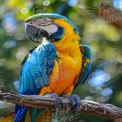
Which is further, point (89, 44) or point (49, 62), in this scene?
point (89, 44)

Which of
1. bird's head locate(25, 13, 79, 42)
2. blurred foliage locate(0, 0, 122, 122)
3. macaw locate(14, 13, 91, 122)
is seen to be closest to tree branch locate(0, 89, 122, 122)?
macaw locate(14, 13, 91, 122)

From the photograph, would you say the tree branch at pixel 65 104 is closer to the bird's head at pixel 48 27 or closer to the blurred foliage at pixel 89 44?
the bird's head at pixel 48 27

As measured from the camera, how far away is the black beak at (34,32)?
57.8 inches

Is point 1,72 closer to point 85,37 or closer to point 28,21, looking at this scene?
point 85,37

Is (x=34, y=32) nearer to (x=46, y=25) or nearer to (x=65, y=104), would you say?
(x=46, y=25)

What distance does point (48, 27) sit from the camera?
1481mm

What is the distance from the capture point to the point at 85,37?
6.68 feet

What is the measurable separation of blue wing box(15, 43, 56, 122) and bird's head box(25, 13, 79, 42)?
0.13ft

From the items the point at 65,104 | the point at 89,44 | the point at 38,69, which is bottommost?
the point at 65,104

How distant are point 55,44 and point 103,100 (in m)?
0.54

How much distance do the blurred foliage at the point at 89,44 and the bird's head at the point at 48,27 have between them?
368 mm

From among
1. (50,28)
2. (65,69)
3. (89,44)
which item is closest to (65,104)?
(65,69)

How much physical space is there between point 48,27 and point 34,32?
5 centimetres

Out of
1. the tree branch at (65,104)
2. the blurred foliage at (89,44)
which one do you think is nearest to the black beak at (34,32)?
the tree branch at (65,104)
